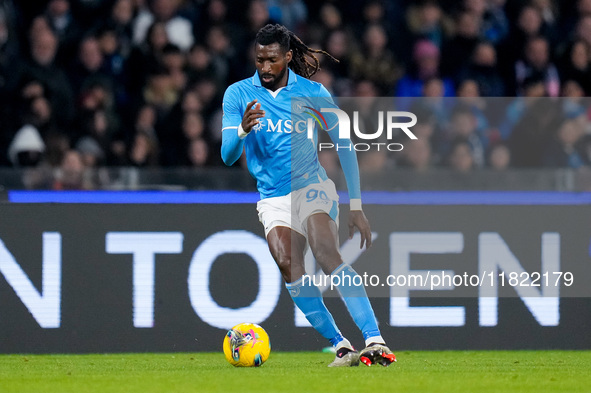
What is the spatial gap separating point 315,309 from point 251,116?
4.22ft

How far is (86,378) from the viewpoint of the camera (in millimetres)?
6047

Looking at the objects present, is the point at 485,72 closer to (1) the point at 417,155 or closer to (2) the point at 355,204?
(1) the point at 417,155

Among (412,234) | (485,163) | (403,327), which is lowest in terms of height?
(403,327)

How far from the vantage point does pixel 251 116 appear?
621cm

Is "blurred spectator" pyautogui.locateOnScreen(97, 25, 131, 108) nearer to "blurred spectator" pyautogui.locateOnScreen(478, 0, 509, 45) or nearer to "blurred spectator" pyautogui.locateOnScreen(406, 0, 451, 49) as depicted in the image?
"blurred spectator" pyautogui.locateOnScreen(406, 0, 451, 49)

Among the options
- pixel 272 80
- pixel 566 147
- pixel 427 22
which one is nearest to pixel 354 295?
pixel 272 80

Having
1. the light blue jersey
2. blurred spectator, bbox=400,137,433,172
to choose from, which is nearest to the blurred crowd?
blurred spectator, bbox=400,137,433,172

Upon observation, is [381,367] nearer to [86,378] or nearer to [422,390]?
[422,390]

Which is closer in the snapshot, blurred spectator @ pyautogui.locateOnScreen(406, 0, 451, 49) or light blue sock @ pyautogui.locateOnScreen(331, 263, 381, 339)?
light blue sock @ pyautogui.locateOnScreen(331, 263, 381, 339)

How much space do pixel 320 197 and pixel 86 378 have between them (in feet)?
5.82

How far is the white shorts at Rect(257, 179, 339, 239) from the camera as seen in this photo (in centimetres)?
662

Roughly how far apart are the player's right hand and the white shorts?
634 mm


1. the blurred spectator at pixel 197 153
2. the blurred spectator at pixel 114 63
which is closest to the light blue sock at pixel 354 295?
the blurred spectator at pixel 197 153

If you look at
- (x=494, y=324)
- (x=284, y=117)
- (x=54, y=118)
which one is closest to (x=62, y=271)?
(x=54, y=118)
